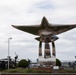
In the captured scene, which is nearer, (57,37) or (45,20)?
(45,20)

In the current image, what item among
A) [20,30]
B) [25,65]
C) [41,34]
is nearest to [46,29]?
[41,34]

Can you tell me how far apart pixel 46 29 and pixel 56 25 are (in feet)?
4.48

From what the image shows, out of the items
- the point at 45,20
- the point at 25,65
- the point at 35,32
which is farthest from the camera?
the point at 25,65

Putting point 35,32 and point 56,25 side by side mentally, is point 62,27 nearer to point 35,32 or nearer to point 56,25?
point 56,25

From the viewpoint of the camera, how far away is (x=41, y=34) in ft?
111

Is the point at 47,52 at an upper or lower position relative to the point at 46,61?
upper

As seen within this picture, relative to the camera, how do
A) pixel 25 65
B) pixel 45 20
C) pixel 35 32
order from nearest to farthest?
pixel 45 20 → pixel 35 32 → pixel 25 65

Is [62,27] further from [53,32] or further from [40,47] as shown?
[40,47]

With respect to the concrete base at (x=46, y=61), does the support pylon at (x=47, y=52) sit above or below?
above

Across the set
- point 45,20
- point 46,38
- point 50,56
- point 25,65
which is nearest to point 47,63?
point 50,56

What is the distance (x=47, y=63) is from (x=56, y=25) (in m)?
5.08

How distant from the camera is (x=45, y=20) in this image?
32.4m

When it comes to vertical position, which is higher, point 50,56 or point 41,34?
point 41,34

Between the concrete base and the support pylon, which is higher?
the support pylon
